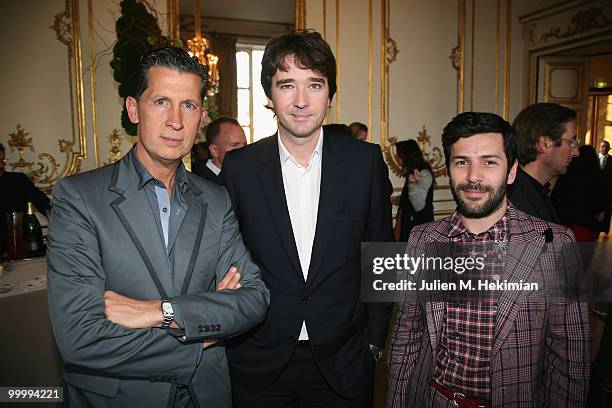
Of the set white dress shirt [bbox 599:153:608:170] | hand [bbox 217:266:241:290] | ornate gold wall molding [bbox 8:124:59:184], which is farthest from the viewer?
white dress shirt [bbox 599:153:608:170]

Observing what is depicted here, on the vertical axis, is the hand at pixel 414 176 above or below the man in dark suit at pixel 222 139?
below

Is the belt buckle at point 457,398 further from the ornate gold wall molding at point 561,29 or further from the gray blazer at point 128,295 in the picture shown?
the ornate gold wall molding at point 561,29

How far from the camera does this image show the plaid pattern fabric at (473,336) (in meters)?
1.34

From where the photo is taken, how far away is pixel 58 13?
4.69m

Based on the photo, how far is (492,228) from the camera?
1429 millimetres

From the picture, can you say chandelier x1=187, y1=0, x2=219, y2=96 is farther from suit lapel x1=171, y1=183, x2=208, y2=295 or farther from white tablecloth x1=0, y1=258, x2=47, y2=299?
suit lapel x1=171, y1=183, x2=208, y2=295

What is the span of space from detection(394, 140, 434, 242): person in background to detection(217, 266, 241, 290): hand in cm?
331

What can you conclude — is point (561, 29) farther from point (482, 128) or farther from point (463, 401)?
point (463, 401)

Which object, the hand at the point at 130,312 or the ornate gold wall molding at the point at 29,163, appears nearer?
the hand at the point at 130,312

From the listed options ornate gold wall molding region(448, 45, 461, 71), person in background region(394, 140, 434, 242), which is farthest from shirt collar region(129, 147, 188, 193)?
ornate gold wall molding region(448, 45, 461, 71)

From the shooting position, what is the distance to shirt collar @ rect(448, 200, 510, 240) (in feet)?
4.62

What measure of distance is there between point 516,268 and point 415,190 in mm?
3168

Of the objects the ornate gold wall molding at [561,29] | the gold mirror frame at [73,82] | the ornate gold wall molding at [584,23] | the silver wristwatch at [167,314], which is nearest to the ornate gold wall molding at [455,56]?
the ornate gold wall molding at [561,29]

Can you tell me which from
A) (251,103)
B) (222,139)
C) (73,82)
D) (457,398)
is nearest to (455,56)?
(251,103)
